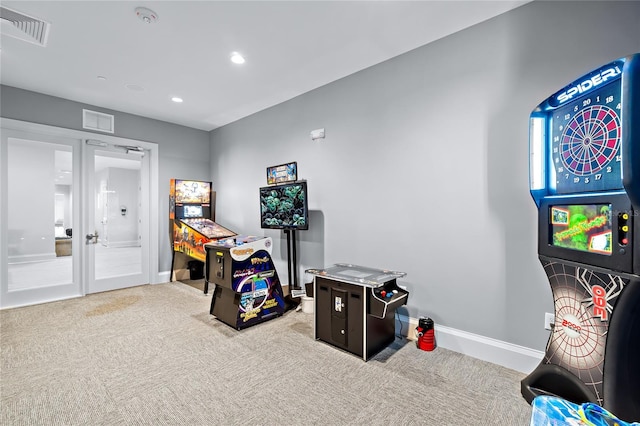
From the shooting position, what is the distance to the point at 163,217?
4969mm

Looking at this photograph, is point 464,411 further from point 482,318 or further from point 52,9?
point 52,9

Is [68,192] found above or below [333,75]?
below

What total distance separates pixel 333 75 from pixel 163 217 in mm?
3793

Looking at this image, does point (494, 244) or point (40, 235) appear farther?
point (40, 235)

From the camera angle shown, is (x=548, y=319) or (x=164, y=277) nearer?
(x=548, y=319)

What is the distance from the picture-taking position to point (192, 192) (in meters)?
5.03

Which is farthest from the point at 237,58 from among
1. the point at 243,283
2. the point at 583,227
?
the point at 583,227

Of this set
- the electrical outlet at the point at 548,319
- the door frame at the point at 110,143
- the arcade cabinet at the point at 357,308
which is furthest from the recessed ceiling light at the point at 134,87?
the electrical outlet at the point at 548,319

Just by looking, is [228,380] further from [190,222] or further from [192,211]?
[192,211]

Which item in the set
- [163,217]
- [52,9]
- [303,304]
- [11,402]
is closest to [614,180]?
[303,304]

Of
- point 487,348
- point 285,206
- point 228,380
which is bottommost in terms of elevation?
point 228,380

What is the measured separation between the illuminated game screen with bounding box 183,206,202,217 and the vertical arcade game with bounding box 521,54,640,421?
492 cm

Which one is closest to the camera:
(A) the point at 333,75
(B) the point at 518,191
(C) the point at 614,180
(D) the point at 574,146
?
(C) the point at 614,180

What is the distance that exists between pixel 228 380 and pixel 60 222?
3.96m
